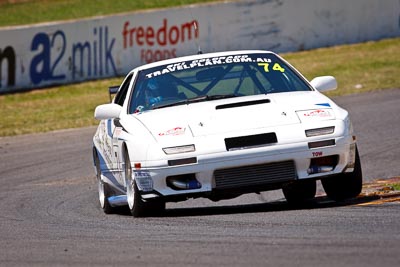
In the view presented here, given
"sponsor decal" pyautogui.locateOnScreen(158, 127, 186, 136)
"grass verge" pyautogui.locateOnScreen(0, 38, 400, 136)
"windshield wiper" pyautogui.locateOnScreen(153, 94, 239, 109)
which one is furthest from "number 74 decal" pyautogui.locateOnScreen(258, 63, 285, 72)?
"grass verge" pyautogui.locateOnScreen(0, 38, 400, 136)

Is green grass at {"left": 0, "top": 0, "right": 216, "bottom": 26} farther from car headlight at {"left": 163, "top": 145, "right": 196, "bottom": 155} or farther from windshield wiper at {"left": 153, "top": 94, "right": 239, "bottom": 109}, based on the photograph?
car headlight at {"left": 163, "top": 145, "right": 196, "bottom": 155}

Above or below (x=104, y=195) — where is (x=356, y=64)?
above

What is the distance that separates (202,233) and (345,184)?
2129mm

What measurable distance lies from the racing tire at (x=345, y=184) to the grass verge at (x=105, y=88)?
1153 cm

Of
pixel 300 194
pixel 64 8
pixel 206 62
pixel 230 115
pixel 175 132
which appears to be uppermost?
pixel 64 8

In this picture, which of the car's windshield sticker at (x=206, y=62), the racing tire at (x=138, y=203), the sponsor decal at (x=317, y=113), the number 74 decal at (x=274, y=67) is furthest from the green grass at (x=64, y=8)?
the sponsor decal at (x=317, y=113)

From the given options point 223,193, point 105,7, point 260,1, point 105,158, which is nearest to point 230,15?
point 260,1

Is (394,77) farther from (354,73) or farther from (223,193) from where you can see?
(223,193)

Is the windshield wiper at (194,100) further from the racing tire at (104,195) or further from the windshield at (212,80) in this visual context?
the racing tire at (104,195)

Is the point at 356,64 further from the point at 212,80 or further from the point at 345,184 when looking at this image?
the point at 345,184

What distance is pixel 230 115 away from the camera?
8.90 metres

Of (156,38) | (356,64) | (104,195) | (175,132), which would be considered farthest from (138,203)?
(356,64)

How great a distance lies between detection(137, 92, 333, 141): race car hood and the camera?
872cm

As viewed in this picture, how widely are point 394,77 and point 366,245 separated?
57.2ft
